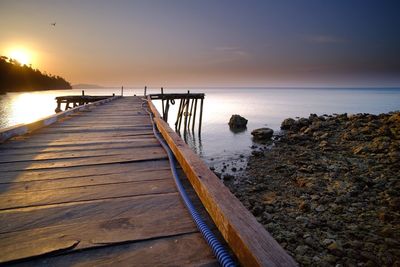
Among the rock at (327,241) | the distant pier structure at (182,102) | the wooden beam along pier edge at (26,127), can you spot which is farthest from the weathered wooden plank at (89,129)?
the distant pier structure at (182,102)

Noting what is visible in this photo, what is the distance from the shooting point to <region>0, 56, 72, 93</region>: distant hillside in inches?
3543

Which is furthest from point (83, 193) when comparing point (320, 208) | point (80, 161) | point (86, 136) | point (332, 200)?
point (332, 200)

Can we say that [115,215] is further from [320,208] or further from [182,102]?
[182,102]

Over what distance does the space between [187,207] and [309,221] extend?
4.84 m

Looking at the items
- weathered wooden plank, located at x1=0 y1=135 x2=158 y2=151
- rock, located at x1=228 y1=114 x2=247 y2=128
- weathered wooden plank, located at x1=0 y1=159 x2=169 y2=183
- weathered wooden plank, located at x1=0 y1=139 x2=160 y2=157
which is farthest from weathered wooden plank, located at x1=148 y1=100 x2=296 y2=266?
rock, located at x1=228 y1=114 x2=247 y2=128

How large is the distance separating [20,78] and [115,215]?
457 ft

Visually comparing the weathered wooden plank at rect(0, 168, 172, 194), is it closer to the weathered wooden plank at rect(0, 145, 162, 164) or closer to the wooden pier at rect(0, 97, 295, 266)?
the wooden pier at rect(0, 97, 295, 266)

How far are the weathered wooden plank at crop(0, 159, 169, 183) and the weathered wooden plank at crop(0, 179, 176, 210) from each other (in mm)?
319

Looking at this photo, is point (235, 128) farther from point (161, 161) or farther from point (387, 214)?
point (161, 161)

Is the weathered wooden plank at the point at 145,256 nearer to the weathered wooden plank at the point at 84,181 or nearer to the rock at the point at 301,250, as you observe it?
the weathered wooden plank at the point at 84,181

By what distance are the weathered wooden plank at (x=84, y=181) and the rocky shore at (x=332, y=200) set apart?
136 inches

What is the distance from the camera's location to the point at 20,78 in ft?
→ 357

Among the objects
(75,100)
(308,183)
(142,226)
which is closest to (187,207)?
(142,226)

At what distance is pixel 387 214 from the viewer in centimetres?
532
